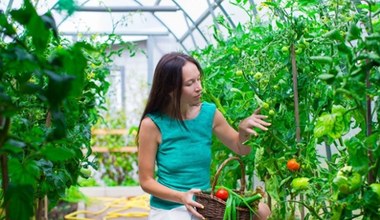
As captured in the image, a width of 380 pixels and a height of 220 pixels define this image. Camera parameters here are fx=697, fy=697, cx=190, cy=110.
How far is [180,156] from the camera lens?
2.65 m

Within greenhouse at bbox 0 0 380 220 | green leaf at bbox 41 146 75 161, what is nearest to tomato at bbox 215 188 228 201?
greenhouse at bbox 0 0 380 220

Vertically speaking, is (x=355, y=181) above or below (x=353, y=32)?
below

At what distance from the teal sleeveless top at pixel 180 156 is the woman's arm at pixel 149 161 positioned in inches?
1.1

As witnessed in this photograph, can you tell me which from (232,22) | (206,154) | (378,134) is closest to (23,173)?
(378,134)

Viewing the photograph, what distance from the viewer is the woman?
2.60 metres

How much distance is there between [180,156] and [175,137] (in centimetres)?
8

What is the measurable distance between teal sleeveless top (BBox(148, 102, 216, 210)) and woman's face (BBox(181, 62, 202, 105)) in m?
0.13

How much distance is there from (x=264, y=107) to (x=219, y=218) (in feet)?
1.40

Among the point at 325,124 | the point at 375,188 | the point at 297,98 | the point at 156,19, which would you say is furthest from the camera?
the point at 156,19

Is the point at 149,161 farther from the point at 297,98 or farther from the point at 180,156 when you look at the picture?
the point at 297,98

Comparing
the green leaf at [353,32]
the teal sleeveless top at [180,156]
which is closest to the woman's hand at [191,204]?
the teal sleeveless top at [180,156]

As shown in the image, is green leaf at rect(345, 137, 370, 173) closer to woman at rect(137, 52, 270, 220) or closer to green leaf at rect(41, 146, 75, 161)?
green leaf at rect(41, 146, 75, 161)

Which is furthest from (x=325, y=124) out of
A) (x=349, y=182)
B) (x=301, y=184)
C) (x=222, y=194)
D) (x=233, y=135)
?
(x=233, y=135)

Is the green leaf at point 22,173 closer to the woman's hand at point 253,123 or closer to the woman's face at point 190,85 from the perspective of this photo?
the woman's hand at point 253,123
